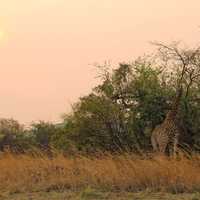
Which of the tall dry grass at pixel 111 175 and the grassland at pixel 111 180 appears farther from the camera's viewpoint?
the tall dry grass at pixel 111 175

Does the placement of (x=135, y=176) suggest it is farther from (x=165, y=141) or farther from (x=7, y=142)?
(x=7, y=142)

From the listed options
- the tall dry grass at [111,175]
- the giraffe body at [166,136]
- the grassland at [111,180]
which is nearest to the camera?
the grassland at [111,180]

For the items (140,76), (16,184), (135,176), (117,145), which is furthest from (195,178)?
(140,76)

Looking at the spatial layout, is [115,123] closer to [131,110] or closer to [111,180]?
[131,110]

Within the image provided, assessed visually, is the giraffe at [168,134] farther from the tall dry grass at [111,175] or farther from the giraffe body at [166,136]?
the tall dry grass at [111,175]

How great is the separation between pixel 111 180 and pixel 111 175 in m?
0.16

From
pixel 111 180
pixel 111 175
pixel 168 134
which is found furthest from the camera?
pixel 168 134

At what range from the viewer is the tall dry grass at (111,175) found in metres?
9.45

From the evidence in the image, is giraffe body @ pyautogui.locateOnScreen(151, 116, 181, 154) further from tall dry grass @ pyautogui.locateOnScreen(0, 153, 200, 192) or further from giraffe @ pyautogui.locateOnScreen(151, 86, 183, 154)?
tall dry grass @ pyautogui.locateOnScreen(0, 153, 200, 192)

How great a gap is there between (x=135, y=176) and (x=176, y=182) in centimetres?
83

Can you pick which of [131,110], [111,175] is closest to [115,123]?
[131,110]

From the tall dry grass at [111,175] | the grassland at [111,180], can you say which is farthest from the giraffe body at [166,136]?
the grassland at [111,180]

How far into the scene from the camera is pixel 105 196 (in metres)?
8.68

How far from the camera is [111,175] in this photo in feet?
32.8
